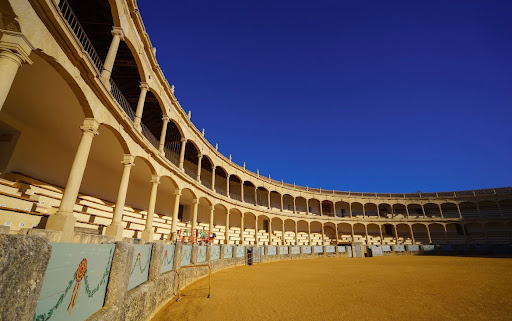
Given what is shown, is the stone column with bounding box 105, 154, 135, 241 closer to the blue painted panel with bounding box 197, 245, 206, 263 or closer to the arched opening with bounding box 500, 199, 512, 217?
the blue painted panel with bounding box 197, 245, 206, 263

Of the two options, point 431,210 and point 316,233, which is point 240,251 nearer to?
point 316,233

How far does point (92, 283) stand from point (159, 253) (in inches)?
110

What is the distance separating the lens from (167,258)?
22.1 feet

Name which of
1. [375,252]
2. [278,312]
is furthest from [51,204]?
[375,252]

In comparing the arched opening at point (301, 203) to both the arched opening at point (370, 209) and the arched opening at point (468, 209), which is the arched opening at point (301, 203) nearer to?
the arched opening at point (370, 209)

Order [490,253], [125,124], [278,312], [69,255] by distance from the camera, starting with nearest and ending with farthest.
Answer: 1. [69,255]
2. [278,312]
3. [125,124]
4. [490,253]

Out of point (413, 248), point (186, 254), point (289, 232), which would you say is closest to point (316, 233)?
point (289, 232)

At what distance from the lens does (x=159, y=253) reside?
5.68 meters

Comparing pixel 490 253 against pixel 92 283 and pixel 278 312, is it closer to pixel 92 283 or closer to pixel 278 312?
pixel 278 312

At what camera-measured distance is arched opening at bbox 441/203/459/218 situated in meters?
37.3

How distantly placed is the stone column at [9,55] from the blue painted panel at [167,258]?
16.1 feet

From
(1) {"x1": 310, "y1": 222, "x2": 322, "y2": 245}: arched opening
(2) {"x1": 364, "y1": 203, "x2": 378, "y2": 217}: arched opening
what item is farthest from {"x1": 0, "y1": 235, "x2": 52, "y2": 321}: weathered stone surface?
(2) {"x1": 364, "y1": 203, "x2": 378, "y2": 217}: arched opening

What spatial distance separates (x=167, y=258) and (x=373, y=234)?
39.6m

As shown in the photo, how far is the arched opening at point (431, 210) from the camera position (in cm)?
3815
